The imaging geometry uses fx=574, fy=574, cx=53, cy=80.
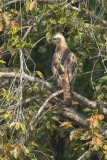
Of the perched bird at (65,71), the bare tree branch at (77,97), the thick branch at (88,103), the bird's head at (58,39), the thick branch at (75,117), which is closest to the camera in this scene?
the bare tree branch at (77,97)

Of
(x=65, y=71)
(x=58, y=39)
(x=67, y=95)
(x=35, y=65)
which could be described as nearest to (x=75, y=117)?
(x=65, y=71)

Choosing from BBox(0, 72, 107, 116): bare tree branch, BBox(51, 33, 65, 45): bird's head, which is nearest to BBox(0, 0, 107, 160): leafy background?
BBox(0, 72, 107, 116): bare tree branch

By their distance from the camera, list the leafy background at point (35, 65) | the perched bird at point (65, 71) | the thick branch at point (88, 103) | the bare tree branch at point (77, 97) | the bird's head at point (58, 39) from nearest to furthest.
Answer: the leafy background at point (35, 65) < the bare tree branch at point (77, 97) < the thick branch at point (88, 103) < the perched bird at point (65, 71) < the bird's head at point (58, 39)

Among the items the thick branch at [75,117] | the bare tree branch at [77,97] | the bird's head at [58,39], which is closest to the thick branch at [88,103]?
the bare tree branch at [77,97]

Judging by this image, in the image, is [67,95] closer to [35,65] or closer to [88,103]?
[88,103]

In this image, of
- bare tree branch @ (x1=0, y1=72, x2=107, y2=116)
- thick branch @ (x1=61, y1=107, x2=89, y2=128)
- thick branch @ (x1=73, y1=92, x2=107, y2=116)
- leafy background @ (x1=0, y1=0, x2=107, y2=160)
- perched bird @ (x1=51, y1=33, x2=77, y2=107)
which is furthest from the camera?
thick branch @ (x1=61, y1=107, x2=89, y2=128)

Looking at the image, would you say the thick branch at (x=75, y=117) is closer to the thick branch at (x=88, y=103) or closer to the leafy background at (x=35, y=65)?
the leafy background at (x=35, y=65)

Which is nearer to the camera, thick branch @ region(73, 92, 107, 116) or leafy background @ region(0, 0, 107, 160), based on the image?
leafy background @ region(0, 0, 107, 160)

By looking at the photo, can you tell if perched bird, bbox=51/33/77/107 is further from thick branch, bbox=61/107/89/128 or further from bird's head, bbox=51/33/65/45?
thick branch, bbox=61/107/89/128

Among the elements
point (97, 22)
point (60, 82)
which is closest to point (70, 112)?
point (60, 82)

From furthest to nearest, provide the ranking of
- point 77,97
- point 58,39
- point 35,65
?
1. point 58,39
2. point 77,97
3. point 35,65

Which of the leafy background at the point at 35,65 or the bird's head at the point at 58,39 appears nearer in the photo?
the leafy background at the point at 35,65

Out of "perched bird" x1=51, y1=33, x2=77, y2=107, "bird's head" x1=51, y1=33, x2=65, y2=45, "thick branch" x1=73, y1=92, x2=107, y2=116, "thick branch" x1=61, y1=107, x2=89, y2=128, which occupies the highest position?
"bird's head" x1=51, y1=33, x2=65, y2=45

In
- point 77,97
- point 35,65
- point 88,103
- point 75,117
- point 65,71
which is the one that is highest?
point 35,65
